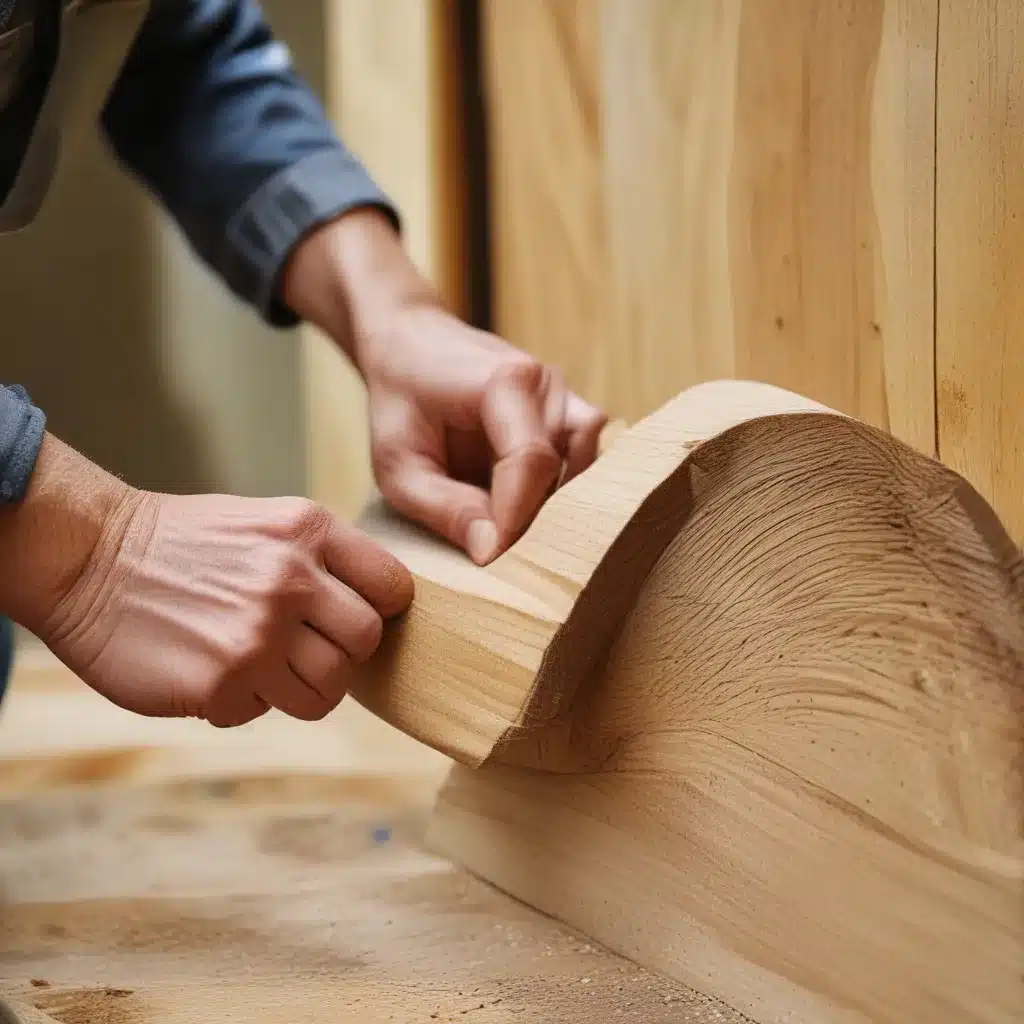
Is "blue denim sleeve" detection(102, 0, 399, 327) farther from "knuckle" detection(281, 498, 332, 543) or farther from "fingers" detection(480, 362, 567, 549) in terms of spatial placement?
"knuckle" detection(281, 498, 332, 543)

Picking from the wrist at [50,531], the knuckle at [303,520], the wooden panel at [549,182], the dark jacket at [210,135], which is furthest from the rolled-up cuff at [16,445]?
the wooden panel at [549,182]

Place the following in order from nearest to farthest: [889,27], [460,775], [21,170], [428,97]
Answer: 1. [889,27]
2. [460,775]
3. [21,170]
4. [428,97]

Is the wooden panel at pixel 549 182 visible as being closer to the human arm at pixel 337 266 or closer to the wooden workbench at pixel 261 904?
the human arm at pixel 337 266

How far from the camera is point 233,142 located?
0.99 metres

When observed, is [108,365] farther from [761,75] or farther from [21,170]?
[761,75]

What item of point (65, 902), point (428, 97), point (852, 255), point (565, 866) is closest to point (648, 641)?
point (565, 866)

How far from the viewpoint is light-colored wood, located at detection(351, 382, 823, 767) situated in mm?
556

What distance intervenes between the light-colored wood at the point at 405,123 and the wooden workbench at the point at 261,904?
18.1 inches

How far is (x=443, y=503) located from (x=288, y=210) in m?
0.34

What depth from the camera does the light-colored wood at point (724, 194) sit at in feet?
2.26

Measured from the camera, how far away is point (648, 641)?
61 centimetres

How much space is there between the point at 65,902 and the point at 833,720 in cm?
50

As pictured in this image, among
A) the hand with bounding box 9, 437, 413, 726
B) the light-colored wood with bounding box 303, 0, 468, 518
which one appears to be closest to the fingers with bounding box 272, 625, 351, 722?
the hand with bounding box 9, 437, 413, 726

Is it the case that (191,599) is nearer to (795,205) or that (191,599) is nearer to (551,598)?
(551,598)
